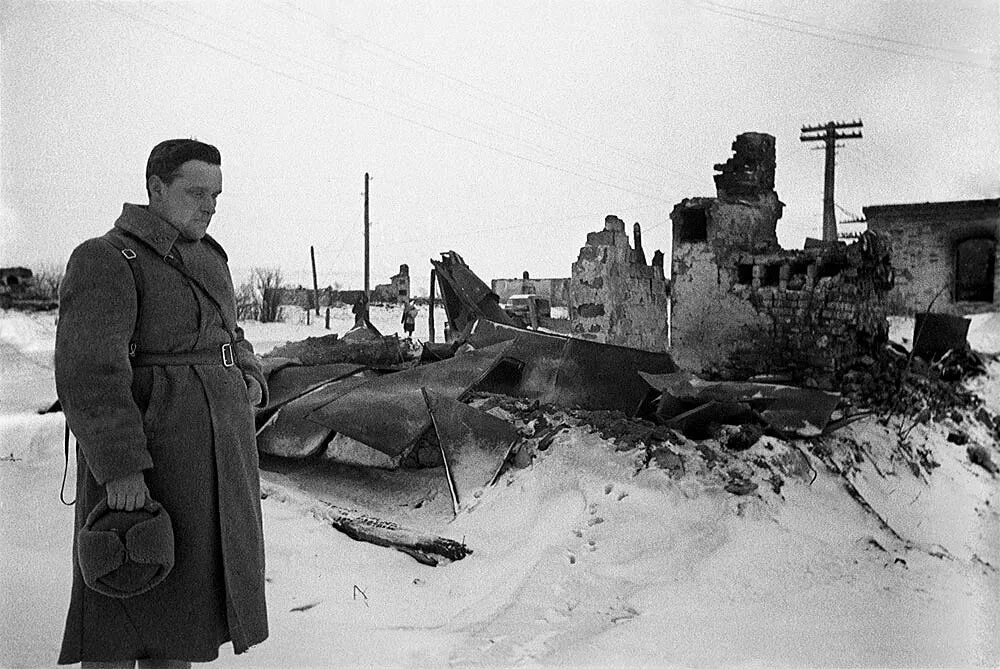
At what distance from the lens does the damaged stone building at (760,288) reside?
22.0 ft

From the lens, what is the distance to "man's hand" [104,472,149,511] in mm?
1597

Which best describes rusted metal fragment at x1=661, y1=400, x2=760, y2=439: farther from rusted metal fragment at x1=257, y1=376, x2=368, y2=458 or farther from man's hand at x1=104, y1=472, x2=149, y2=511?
man's hand at x1=104, y1=472, x2=149, y2=511

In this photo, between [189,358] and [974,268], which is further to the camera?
[974,268]

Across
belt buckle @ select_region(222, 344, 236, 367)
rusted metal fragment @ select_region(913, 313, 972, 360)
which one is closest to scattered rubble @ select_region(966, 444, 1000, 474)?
rusted metal fragment @ select_region(913, 313, 972, 360)

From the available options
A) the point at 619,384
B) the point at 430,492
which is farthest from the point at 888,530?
the point at 430,492

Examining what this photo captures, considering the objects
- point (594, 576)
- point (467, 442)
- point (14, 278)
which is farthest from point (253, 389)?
point (14, 278)

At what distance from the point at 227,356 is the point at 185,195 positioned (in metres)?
0.43

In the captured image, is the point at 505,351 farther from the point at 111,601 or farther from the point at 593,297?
the point at 593,297

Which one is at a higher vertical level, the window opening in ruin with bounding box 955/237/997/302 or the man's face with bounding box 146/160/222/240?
the window opening in ruin with bounding box 955/237/997/302

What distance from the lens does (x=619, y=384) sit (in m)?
5.05

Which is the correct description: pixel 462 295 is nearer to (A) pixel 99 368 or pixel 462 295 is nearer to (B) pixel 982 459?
(B) pixel 982 459

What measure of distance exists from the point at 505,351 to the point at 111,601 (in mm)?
3897

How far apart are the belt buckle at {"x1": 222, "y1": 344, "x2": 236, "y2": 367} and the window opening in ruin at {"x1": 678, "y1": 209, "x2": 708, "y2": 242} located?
6989mm

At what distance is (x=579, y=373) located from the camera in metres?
5.17
